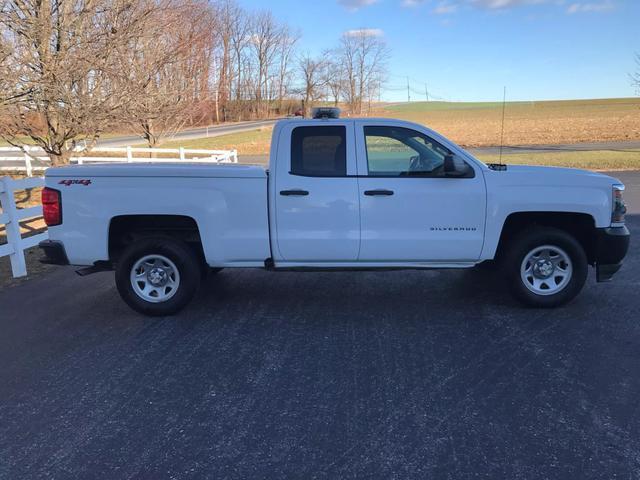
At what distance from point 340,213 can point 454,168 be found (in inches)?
46.4

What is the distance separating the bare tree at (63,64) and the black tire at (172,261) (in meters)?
4.90

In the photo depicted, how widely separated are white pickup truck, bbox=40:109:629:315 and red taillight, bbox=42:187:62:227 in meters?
0.01

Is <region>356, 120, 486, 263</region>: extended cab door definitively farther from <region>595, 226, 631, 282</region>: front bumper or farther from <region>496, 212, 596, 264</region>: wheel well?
<region>595, 226, 631, 282</region>: front bumper

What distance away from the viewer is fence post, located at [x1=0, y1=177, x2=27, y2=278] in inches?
275

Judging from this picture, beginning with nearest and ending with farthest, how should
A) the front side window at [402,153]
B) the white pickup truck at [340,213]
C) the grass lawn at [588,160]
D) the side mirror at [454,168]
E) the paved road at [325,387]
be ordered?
the paved road at [325,387], the side mirror at [454,168], the white pickup truck at [340,213], the front side window at [402,153], the grass lawn at [588,160]

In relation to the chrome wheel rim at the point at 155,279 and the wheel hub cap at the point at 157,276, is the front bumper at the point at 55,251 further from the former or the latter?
the wheel hub cap at the point at 157,276

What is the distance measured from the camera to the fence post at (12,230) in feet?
22.9

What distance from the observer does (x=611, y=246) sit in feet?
17.1

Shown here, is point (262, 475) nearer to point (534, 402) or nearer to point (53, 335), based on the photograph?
point (534, 402)

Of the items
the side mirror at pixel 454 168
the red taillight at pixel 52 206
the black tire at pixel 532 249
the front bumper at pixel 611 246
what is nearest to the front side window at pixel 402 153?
the side mirror at pixel 454 168

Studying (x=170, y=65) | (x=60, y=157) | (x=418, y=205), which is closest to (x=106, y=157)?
(x=170, y=65)

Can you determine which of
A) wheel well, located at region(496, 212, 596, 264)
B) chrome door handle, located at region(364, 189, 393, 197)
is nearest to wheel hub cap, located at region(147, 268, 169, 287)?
chrome door handle, located at region(364, 189, 393, 197)

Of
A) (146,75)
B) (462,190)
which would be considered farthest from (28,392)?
(146,75)

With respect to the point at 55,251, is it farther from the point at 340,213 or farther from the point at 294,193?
the point at 340,213
